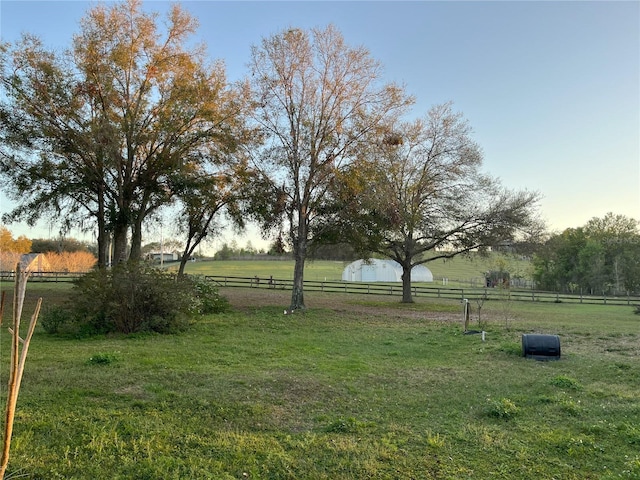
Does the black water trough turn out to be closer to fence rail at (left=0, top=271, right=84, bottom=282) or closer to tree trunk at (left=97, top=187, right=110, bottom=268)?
tree trunk at (left=97, top=187, right=110, bottom=268)

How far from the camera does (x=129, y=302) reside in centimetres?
1110

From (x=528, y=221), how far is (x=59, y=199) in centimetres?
2261

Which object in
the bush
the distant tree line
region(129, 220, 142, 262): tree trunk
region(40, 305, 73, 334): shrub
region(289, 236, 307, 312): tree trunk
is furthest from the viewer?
the distant tree line

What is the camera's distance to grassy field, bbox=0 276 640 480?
12.0 ft

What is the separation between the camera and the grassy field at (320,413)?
3.66 metres

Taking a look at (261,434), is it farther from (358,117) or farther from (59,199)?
(59,199)

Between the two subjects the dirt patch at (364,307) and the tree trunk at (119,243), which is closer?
the tree trunk at (119,243)

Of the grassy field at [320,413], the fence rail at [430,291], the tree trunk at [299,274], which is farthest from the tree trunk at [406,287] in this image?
the grassy field at [320,413]

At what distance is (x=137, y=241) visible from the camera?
62.8 feet

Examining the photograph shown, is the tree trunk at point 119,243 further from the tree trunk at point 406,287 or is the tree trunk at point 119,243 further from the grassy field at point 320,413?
the tree trunk at point 406,287

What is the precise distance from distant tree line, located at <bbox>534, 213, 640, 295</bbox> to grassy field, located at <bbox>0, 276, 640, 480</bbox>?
136ft

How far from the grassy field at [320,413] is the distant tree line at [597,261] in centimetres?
4158

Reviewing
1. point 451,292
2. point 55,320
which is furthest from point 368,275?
point 55,320

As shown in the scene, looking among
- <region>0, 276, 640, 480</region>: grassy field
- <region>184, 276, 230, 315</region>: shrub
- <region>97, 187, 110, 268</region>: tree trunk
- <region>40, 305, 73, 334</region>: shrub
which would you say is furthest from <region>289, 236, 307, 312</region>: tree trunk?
<region>40, 305, 73, 334</region>: shrub
